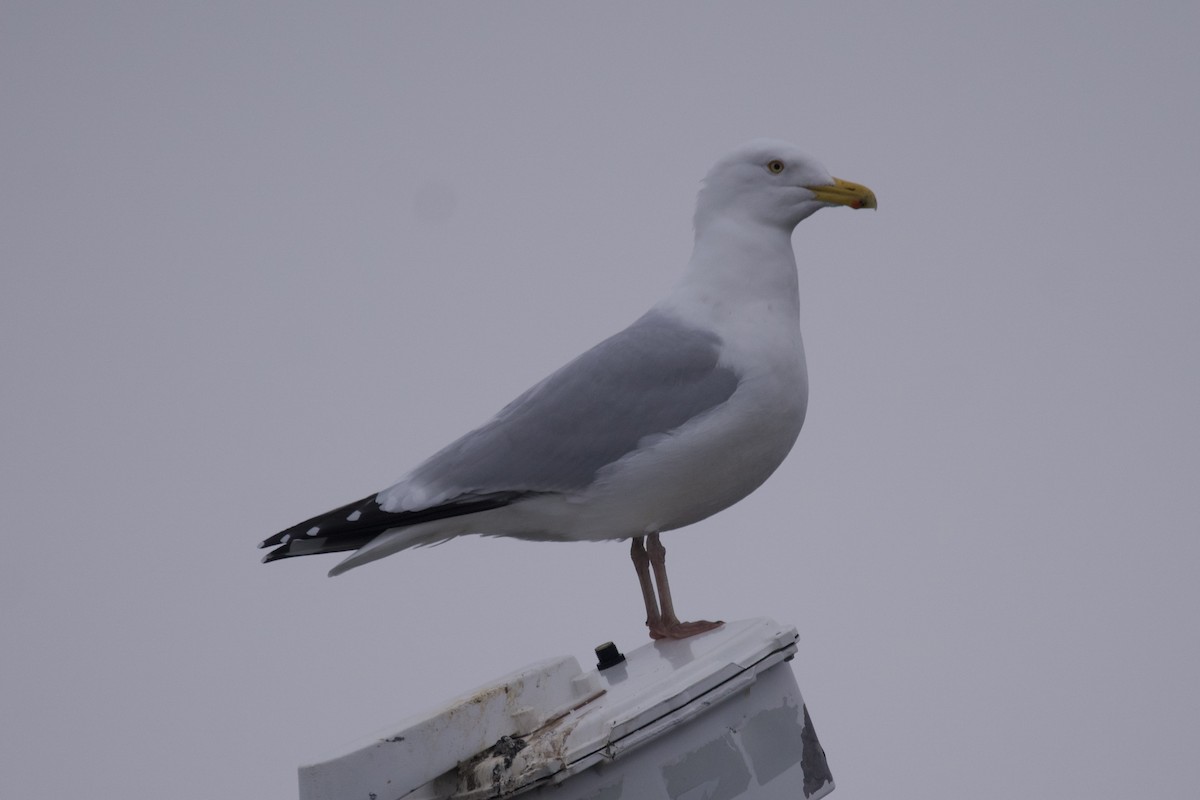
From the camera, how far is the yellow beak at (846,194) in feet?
14.9

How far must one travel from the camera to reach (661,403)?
4172 millimetres

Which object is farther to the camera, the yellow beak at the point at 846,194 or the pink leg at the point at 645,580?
the yellow beak at the point at 846,194

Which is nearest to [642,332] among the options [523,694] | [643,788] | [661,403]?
Result: [661,403]

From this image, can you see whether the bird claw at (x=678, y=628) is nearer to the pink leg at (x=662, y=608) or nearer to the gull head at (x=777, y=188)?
the pink leg at (x=662, y=608)

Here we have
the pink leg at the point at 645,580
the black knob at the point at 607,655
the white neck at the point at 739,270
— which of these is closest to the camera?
the black knob at the point at 607,655

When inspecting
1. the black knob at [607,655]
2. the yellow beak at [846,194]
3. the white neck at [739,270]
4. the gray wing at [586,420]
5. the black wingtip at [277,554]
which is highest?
the yellow beak at [846,194]

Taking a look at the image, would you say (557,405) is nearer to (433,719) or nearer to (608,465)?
(608,465)

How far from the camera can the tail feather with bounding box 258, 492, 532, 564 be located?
154 inches

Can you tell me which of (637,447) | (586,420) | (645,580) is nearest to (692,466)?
(637,447)

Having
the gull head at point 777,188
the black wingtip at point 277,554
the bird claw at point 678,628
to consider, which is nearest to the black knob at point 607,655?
the bird claw at point 678,628

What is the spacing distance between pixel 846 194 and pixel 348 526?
2.02 m

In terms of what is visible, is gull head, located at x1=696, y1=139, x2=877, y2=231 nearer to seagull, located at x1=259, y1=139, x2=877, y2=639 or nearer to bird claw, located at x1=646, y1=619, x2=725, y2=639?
seagull, located at x1=259, y1=139, x2=877, y2=639

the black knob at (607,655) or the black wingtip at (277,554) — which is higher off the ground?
the black wingtip at (277,554)

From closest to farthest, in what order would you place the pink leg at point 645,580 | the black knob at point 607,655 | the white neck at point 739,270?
1. the black knob at point 607,655
2. the pink leg at point 645,580
3. the white neck at point 739,270
